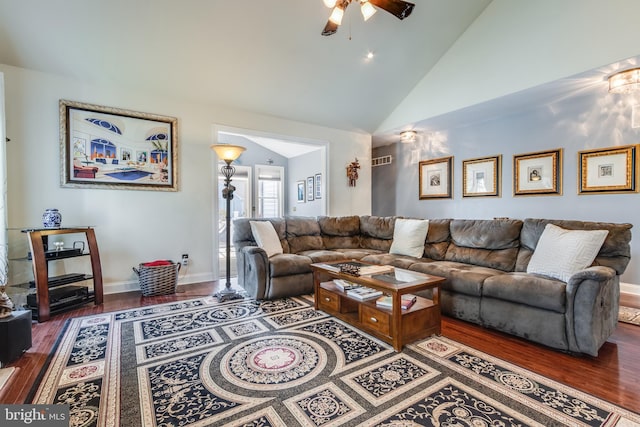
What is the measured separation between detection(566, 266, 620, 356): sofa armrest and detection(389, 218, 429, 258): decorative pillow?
5.46ft

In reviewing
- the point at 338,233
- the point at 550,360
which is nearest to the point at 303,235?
the point at 338,233

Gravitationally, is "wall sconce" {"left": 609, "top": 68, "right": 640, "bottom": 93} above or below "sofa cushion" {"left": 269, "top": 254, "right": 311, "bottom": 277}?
above

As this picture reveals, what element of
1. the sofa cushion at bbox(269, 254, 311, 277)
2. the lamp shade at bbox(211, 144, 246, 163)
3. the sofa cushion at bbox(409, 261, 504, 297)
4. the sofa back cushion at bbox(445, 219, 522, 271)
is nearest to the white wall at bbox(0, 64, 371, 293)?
the lamp shade at bbox(211, 144, 246, 163)

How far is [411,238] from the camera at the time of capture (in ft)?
12.3

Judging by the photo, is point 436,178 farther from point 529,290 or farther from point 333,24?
point 333,24

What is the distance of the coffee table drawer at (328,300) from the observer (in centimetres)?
278

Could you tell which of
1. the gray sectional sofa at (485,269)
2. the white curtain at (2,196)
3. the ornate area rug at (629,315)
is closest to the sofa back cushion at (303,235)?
the gray sectional sofa at (485,269)

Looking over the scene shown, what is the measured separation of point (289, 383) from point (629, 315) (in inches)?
131

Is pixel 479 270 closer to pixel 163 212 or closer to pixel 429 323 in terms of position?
pixel 429 323

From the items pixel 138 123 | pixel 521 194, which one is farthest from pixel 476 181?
pixel 138 123

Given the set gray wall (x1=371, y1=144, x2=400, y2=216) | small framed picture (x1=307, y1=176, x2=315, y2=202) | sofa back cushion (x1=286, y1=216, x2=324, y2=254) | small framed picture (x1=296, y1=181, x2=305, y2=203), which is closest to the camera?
sofa back cushion (x1=286, y1=216, x2=324, y2=254)

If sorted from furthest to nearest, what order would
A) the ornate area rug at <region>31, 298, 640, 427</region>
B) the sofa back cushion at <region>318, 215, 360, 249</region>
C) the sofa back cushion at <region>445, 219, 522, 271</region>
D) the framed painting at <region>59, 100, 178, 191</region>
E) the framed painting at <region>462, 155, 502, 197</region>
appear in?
the framed painting at <region>462, 155, 502, 197</region> → the sofa back cushion at <region>318, 215, 360, 249</region> → the framed painting at <region>59, 100, 178, 191</region> → the sofa back cushion at <region>445, 219, 522, 271</region> → the ornate area rug at <region>31, 298, 640, 427</region>

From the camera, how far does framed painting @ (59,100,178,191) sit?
135 inches

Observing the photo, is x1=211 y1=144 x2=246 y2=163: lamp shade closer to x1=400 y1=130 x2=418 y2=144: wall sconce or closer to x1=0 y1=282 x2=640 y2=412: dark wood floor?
x1=0 y1=282 x2=640 y2=412: dark wood floor
